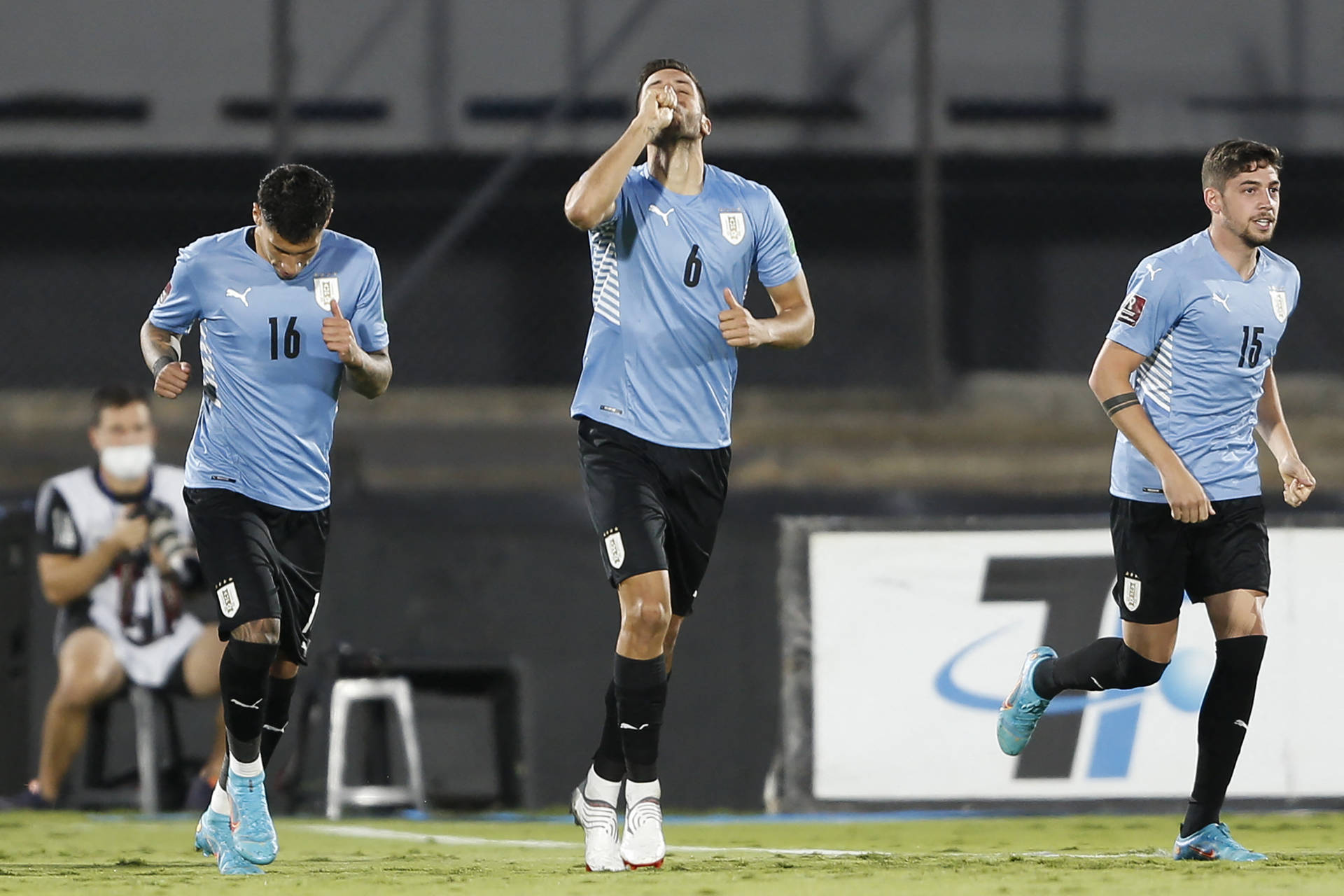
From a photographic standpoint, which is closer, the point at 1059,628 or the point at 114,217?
the point at 1059,628

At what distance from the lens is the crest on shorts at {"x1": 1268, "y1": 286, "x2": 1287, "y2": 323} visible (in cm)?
656

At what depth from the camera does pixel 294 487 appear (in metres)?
6.79

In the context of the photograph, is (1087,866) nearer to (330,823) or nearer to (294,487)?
(294,487)

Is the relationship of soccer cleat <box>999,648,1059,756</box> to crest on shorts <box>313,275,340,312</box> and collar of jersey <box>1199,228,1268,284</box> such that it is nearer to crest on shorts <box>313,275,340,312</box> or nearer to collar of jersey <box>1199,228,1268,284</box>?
collar of jersey <box>1199,228,1268,284</box>

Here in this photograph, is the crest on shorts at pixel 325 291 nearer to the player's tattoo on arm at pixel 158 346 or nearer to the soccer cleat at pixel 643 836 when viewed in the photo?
the player's tattoo on arm at pixel 158 346

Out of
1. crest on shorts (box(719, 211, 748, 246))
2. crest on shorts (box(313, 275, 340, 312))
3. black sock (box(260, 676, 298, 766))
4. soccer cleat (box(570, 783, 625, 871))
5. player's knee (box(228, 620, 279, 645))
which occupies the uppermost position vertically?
crest on shorts (box(719, 211, 748, 246))

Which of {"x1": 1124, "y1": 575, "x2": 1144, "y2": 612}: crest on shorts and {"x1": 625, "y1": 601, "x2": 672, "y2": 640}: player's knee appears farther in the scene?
{"x1": 1124, "y1": 575, "x2": 1144, "y2": 612}: crest on shorts

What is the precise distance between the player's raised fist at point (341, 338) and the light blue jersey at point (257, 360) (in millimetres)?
183

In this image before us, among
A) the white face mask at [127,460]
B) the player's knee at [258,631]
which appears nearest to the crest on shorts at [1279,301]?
the player's knee at [258,631]

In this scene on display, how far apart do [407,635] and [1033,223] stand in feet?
17.5

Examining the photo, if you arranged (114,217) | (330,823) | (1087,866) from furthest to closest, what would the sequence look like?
(114,217) < (330,823) < (1087,866)

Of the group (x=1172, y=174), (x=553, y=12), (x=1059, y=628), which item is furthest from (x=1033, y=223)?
(x=1059, y=628)

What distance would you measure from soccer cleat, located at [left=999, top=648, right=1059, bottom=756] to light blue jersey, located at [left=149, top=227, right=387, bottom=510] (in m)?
2.57

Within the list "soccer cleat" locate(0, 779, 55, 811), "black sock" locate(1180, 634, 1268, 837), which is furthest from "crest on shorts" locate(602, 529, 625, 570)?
"soccer cleat" locate(0, 779, 55, 811)
